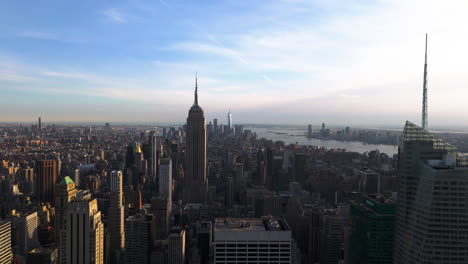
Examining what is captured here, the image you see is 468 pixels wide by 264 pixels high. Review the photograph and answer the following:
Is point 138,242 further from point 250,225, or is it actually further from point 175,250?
point 250,225

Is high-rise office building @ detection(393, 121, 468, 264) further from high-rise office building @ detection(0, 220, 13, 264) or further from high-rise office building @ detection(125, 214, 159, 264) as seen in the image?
high-rise office building @ detection(0, 220, 13, 264)

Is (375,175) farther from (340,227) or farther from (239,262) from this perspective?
(239,262)

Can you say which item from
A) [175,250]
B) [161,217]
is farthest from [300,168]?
[175,250]

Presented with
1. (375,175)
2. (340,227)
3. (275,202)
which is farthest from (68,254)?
(375,175)

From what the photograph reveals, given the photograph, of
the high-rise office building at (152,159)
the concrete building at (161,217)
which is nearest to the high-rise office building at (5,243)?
the concrete building at (161,217)

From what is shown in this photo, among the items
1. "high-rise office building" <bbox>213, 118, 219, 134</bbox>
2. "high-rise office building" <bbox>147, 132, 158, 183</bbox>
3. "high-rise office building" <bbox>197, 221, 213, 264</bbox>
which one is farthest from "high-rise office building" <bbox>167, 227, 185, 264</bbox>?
"high-rise office building" <bbox>213, 118, 219, 134</bbox>
